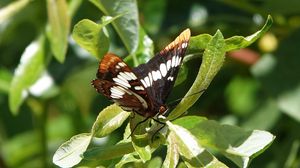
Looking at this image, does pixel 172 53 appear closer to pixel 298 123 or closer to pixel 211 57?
pixel 211 57

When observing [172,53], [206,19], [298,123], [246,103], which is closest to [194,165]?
[172,53]

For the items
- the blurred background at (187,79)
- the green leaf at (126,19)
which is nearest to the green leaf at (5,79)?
the blurred background at (187,79)

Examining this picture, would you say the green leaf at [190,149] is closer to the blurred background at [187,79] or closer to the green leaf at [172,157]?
the green leaf at [172,157]

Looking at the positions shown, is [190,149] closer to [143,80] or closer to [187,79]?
[143,80]

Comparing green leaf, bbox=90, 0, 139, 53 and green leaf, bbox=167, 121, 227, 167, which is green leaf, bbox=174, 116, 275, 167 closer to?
green leaf, bbox=167, 121, 227, 167

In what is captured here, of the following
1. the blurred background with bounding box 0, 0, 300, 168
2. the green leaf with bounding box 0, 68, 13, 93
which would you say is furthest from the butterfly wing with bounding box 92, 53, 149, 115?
the green leaf with bounding box 0, 68, 13, 93
